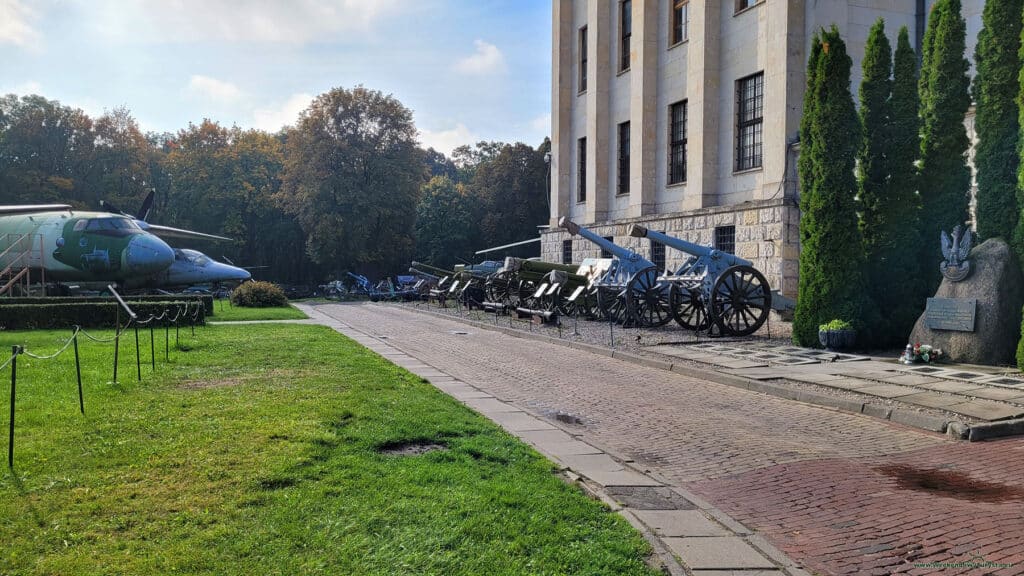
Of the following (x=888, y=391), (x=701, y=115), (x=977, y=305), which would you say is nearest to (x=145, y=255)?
(x=701, y=115)

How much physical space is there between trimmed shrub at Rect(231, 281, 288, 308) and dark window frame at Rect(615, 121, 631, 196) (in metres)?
15.6

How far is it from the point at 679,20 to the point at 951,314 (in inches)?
718

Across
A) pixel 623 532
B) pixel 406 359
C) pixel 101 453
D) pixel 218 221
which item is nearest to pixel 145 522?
pixel 101 453

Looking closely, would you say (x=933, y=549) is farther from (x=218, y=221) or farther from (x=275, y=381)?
(x=218, y=221)

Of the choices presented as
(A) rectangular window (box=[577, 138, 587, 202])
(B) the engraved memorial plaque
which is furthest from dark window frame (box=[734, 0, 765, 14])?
(B) the engraved memorial plaque

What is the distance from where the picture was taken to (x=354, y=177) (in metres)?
48.5

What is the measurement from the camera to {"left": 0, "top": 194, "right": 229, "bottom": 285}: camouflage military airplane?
26.7 m

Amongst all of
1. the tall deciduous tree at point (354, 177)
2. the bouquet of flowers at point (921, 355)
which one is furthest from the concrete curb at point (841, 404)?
the tall deciduous tree at point (354, 177)

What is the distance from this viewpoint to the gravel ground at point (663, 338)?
30.0ft

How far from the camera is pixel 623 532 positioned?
436 centimetres

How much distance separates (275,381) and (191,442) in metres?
3.52

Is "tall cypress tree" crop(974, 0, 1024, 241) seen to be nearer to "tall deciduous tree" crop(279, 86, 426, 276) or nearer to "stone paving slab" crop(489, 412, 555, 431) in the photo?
"stone paving slab" crop(489, 412, 555, 431)

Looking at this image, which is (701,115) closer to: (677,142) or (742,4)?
(677,142)

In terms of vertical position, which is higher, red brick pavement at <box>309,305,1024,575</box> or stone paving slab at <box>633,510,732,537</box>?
stone paving slab at <box>633,510,732,537</box>
